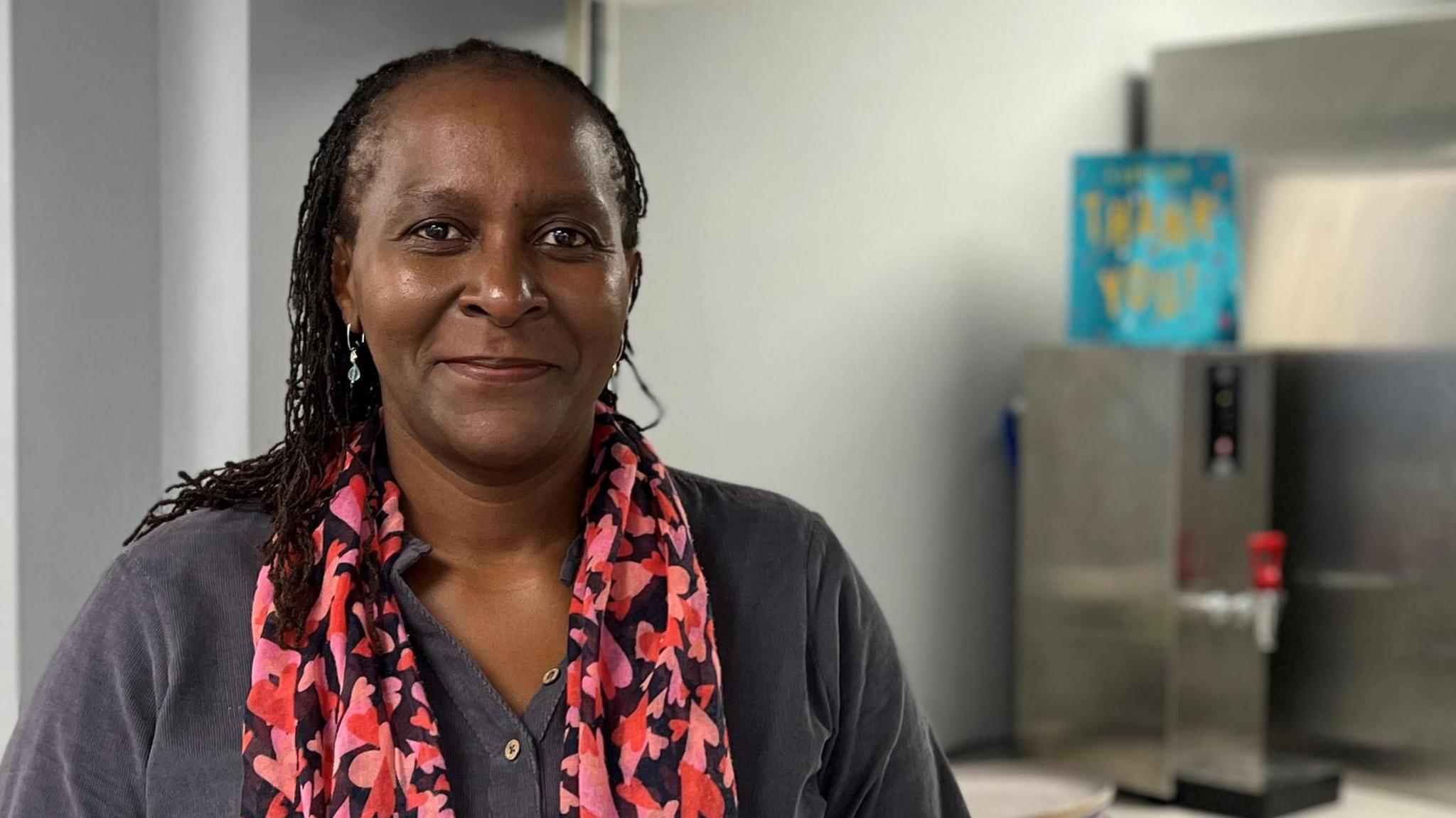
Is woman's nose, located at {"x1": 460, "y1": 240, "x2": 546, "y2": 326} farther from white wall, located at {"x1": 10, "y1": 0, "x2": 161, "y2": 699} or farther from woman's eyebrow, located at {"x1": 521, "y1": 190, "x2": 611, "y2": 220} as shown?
white wall, located at {"x1": 10, "y1": 0, "x2": 161, "y2": 699}

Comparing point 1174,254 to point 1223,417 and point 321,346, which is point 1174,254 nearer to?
point 1223,417

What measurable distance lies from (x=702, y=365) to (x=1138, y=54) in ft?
3.78

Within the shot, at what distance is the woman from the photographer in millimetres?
979

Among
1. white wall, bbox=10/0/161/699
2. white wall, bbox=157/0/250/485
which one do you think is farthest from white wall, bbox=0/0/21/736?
white wall, bbox=157/0/250/485

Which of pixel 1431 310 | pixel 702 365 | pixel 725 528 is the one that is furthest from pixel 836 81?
pixel 725 528

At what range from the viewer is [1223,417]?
2.38 m

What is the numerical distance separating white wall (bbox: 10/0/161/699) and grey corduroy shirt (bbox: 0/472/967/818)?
1.70ft

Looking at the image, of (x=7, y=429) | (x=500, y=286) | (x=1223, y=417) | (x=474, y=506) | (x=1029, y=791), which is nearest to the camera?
(x=500, y=286)

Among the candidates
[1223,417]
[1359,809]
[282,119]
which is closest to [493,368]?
[282,119]

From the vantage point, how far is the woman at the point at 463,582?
0.98 meters

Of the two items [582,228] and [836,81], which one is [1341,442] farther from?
[582,228]

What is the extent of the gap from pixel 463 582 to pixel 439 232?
0.24 metres

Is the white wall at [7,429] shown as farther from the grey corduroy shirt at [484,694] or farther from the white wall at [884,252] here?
the white wall at [884,252]

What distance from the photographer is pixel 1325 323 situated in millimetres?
2537
